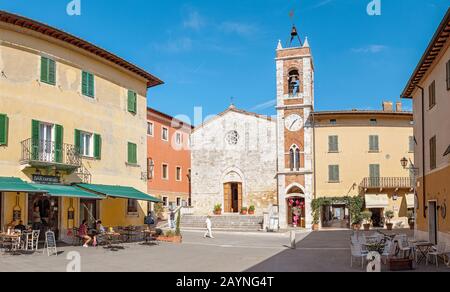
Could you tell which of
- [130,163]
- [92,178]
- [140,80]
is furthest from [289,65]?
[92,178]

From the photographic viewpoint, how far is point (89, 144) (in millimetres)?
23859

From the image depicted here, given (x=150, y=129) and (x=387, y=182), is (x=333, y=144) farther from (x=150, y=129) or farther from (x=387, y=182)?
(x=150, y=129)

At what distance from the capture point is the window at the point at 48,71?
68.9 ft

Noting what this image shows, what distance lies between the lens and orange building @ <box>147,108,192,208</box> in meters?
39.7

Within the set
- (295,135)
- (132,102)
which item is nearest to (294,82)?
(295,135)

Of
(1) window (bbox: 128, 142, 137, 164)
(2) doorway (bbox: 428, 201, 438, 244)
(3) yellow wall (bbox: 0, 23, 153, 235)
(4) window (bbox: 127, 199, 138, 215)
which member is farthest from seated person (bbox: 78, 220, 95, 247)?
(2) doorway (bbox: 428, 201, 438, 244)

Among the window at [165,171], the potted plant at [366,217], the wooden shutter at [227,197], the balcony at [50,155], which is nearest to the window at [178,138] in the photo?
the window at [165,171]

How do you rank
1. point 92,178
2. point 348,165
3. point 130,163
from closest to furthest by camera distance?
point 92,178 < point 130,163 < point 348,165

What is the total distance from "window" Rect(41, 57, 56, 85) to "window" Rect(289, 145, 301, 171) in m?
21.3

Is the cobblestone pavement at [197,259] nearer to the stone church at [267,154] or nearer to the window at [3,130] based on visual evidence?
the window at [3,130]

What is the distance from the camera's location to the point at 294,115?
3903 centimetres
